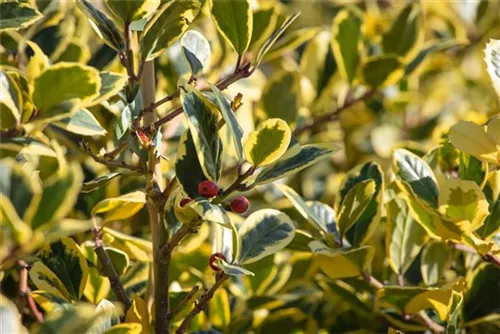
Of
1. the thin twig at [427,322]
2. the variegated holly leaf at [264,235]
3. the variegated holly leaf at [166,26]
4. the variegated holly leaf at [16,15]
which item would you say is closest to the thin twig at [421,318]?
the thin twig at [427,322]

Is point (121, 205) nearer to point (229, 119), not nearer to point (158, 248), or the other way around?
point (158, 248)

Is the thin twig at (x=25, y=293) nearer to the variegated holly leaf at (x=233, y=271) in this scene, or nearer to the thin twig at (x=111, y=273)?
the thin twig at (x=111, y=273)

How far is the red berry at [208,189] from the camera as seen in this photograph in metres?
0.72

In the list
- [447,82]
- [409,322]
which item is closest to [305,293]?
[409,322]

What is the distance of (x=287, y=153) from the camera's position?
77cm

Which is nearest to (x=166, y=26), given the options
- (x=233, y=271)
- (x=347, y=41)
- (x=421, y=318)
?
(x=233, y=271)

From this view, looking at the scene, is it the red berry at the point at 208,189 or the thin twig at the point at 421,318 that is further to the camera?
the thin twig at the point at 421,318

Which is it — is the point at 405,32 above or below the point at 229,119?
below

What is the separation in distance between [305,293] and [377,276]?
11 centimetres

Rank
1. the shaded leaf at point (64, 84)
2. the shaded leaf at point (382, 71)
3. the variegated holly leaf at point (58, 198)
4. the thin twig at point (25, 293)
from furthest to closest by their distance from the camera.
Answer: the shaded leaf at point (382, 71) < the thin twig at point (25, 293) < the shaded leaf at point (64, 84) < the variegated holly leaf at point (58, 198)

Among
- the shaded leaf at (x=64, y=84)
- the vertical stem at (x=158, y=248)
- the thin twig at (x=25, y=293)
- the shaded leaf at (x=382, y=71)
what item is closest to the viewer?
the shaded leaf at (x=64, y=84)

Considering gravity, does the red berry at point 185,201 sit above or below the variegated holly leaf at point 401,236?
above

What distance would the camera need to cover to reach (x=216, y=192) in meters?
0.72

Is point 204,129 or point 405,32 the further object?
point 405,32
